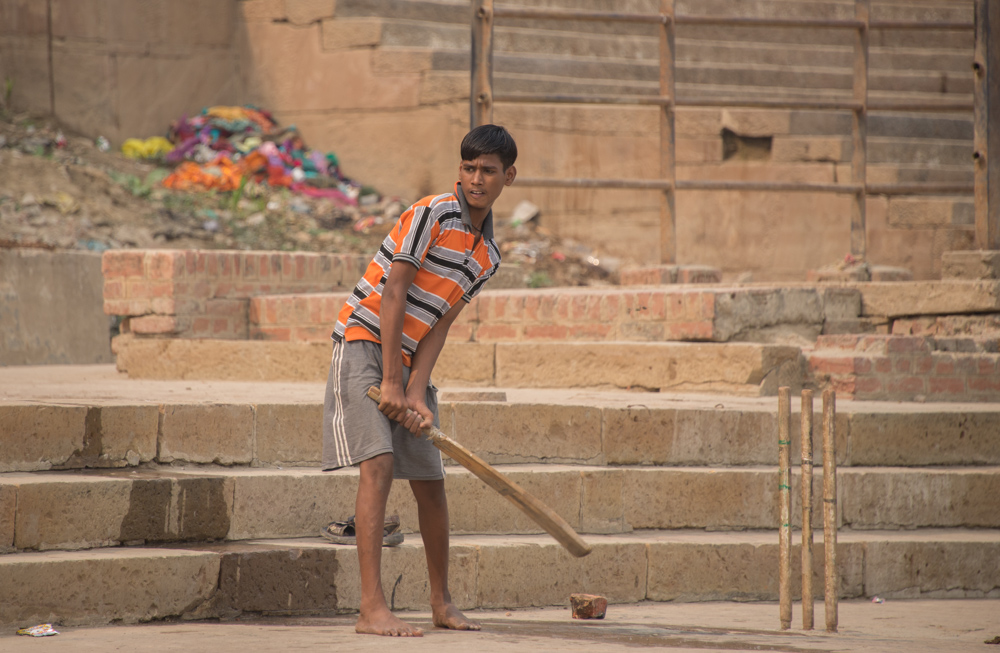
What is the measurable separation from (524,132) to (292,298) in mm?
4366

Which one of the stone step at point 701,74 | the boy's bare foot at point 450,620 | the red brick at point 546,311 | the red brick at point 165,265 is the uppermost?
the stone step at point 701,74

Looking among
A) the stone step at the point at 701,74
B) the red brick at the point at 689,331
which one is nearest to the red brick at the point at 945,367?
the red brick at the point at 689,331

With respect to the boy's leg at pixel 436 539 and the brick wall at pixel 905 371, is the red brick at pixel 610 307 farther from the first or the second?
the boy's leg at pixel 436 539

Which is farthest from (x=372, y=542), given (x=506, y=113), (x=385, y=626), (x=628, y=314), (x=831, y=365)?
(x=506, y=113)

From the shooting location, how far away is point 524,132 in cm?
1025

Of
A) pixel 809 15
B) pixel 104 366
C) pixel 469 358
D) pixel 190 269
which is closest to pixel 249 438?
pixel 469 358

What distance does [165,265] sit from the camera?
6359 mm

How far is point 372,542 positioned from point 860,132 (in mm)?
5257

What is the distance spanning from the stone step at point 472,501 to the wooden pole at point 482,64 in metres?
2.91

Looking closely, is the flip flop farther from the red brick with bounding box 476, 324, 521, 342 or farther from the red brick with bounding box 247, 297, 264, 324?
the red brick with bounding box 247, 297, 264, 324

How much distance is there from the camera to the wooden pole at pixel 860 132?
7.29 m

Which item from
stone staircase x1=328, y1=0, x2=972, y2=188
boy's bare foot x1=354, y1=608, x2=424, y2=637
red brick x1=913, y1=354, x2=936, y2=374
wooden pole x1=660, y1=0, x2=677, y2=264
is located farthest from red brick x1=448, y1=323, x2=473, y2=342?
stone staircase x1=328, y1=0, x2=972, y2=188

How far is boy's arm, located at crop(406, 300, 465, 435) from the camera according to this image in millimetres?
3326

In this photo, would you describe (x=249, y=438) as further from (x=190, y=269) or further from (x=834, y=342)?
(x=834, y=342)
